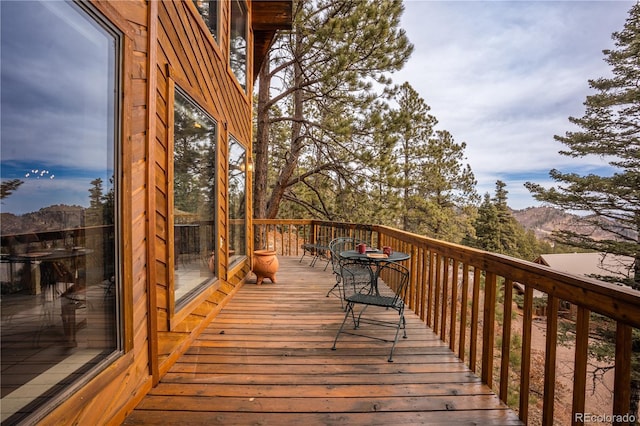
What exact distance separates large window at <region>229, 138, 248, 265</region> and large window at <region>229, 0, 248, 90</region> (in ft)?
3.89

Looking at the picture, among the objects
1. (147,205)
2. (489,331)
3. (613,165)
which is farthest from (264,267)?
(613,165)

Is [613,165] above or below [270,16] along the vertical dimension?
below

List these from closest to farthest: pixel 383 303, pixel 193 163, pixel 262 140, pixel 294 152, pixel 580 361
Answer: pixel 580 361 → pixel 383 303 → pixel 193 163 → pixel 262 140 → pixel 294 152

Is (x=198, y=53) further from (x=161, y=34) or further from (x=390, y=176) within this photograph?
(x=390, y=176)

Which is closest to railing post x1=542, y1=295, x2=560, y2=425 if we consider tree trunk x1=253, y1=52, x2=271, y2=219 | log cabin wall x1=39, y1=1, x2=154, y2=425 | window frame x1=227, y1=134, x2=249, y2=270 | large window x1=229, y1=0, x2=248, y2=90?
log cabin wall x1=39, y1=1, x2=154, y2=425

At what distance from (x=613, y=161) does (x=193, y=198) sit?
40.3ft

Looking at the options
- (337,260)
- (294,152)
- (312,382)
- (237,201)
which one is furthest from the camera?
(294,152)

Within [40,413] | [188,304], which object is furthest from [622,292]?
[188,304]

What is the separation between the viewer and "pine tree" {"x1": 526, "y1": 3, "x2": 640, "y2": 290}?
8555 mm

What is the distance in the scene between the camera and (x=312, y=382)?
7.35 ft

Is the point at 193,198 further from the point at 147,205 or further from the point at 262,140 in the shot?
the point at 262,140

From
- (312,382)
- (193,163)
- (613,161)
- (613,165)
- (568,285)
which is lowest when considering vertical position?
(312,382)

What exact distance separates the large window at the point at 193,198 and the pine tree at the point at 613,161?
10.7m

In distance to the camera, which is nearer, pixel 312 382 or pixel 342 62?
pixel 312 382
